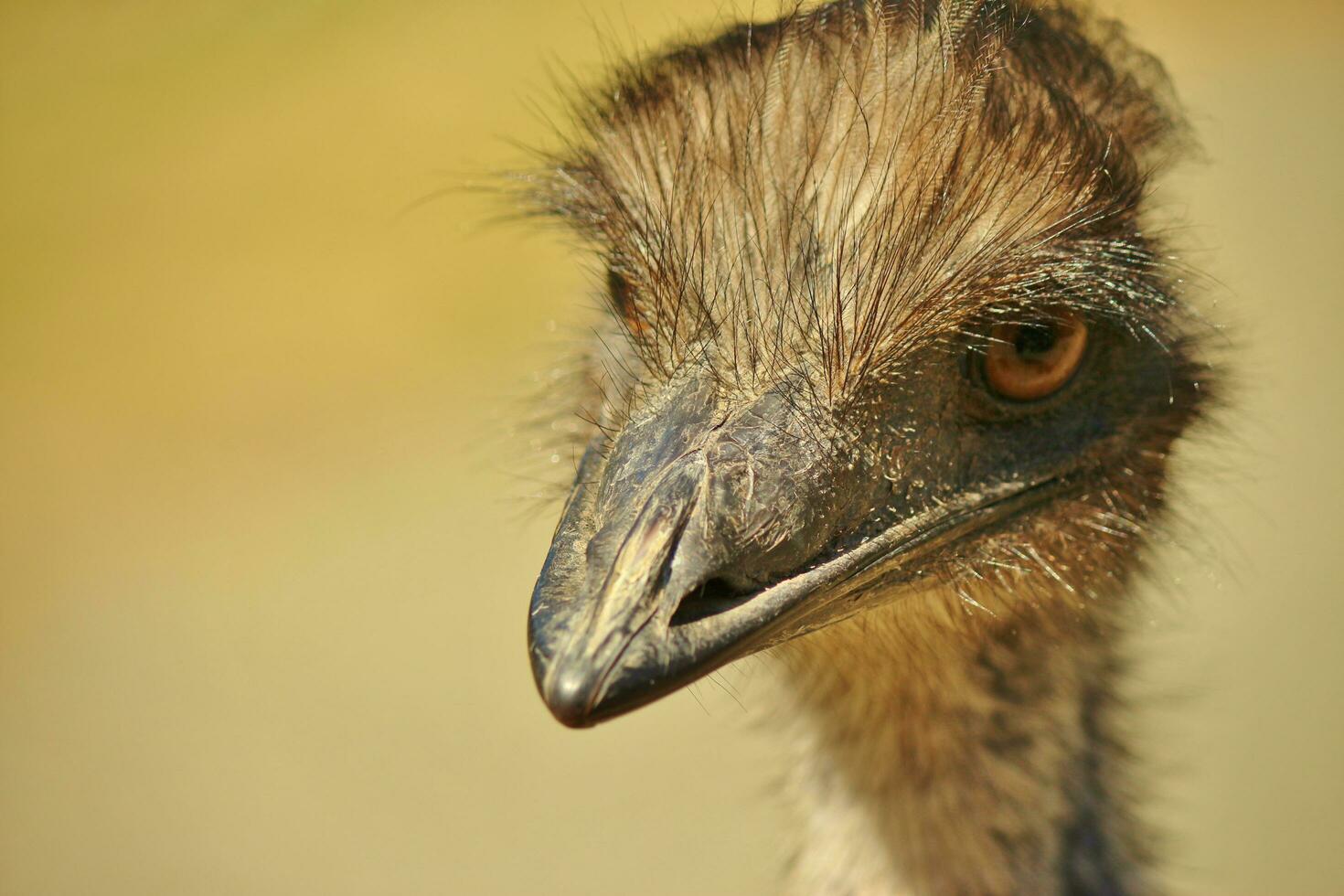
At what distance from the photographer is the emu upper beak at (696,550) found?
3.81 ft

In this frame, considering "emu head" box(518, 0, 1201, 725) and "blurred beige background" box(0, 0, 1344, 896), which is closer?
"emu head" box(518, 0, 1201, 725)

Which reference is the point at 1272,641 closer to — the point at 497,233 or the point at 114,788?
the point at 497,233

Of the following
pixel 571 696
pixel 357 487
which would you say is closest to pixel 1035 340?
pixel 571 696

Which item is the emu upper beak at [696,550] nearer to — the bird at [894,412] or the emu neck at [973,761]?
the bird at [894,412]

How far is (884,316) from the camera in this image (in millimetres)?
Result: 1520

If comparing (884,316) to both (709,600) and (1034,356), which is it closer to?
(1034,356)

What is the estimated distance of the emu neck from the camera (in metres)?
1.83

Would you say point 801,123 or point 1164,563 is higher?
point 801,123

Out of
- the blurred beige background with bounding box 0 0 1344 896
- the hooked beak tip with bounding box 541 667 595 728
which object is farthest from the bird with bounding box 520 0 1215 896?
the blurred beige background with bounding box 0 0 1344 896

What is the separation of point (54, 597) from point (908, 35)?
11.4 ft

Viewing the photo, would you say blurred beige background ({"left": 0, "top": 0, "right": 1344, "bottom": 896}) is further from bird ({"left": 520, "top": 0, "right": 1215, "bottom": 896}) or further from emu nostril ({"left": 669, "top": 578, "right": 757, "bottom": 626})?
emu nostril ({"left": 669, "top": 578, "right": 757, "bottom": 626})

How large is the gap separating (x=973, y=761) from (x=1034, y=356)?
1.85ft

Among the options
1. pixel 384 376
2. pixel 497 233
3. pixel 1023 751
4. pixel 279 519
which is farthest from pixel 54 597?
pixel 1023 751

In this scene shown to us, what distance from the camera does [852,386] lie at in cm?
150
